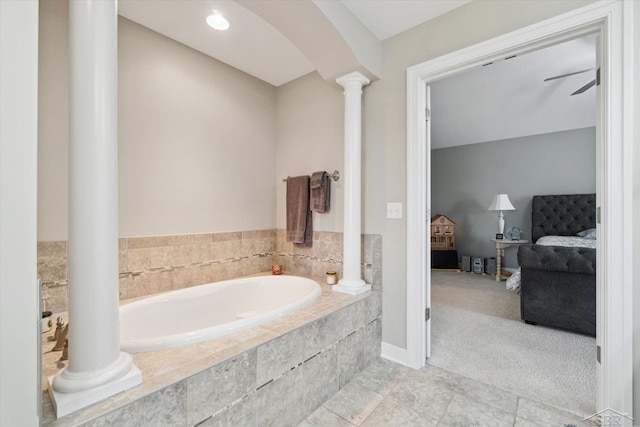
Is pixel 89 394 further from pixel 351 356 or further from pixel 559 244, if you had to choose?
pixel 559 244

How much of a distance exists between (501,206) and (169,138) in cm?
485

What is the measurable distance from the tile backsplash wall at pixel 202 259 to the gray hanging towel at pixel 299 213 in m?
0.10

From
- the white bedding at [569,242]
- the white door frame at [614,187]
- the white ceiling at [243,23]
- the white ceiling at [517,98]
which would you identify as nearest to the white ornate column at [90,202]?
the white ceiling at [243,23]

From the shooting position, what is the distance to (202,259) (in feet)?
7.75

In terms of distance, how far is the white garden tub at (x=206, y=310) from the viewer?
51.7 inches

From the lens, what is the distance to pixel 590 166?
436cm

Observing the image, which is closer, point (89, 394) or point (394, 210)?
point (89, 394)

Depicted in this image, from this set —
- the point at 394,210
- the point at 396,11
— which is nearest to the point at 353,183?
the point at 394,210

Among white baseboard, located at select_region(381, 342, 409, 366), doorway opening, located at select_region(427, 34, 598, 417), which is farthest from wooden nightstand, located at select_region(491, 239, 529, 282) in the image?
white baseboard, located at select_region(381, 342, 409, 366)

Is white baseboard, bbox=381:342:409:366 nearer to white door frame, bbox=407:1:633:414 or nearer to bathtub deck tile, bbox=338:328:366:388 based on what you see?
bathtub deck tile, bbox=338:328:366:388

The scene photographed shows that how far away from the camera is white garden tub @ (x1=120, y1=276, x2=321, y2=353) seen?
131cm

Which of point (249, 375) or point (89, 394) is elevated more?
point (89, 394)

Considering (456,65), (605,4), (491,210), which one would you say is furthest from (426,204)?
(491,210)

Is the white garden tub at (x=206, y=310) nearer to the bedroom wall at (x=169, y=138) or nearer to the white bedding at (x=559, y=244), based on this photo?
the bedroom wall at (x=169, y=138)
